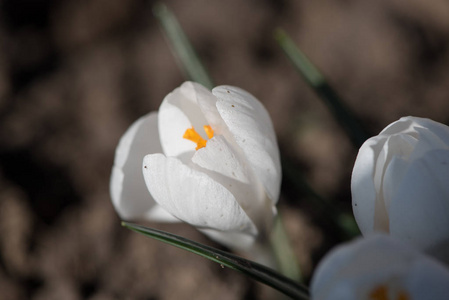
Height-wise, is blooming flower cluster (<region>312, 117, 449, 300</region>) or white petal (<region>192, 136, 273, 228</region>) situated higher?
white petal (<region>192, 136, 273, 228</region>)

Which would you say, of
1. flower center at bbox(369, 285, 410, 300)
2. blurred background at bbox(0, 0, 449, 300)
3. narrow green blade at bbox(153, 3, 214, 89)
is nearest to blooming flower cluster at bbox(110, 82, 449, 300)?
flower center at bbox(369, 285, 410, 300)

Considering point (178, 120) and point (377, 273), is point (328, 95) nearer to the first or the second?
point (178, 120)

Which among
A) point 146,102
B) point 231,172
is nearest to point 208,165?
point 231,172

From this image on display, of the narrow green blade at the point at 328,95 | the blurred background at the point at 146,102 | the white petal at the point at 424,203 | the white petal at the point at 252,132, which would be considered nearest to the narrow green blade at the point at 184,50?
the narrow green blade at the point at 328,95

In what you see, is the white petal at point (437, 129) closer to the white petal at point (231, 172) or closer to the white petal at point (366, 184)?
the white petal at point (366, 184)

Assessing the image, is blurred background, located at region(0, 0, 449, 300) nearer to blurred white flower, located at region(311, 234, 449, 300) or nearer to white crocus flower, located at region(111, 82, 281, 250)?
white crocus flower, located at region(111, 82, 281, 250)

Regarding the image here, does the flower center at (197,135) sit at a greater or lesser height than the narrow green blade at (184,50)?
lesser
